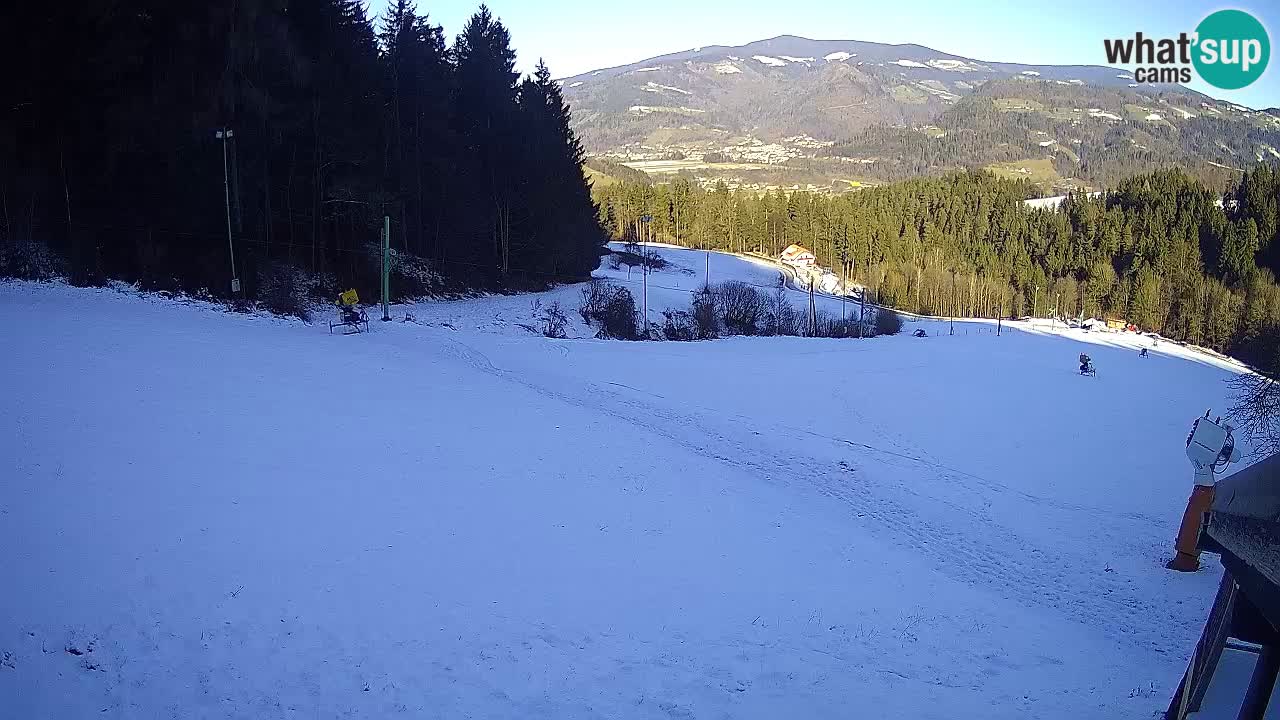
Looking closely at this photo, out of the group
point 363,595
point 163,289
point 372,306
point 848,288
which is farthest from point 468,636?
point 848,288

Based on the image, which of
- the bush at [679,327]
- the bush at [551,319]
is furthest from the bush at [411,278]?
the bush at [679,327]

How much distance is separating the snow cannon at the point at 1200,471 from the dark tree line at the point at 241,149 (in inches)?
1003

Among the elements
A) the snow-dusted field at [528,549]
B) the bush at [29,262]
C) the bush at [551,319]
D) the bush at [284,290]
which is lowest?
the snow-dusted field at [528,549]

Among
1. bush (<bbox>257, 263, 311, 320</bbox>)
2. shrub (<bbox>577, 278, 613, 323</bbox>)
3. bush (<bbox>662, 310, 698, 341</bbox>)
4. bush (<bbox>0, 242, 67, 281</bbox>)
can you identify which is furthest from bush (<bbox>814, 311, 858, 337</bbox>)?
bush (<bbox>0, 242, 67, 281</bbox>)

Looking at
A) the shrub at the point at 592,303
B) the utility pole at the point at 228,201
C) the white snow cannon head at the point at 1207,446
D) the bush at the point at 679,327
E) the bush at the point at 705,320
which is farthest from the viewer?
the shrub at the point at 592,303

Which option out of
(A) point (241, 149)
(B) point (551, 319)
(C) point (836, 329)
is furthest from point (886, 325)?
(A) point (241, 149)

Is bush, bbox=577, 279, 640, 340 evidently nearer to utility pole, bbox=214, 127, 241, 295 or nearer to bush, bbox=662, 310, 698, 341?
bush, bbox=662, 310, 698, 341

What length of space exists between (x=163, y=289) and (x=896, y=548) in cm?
2279

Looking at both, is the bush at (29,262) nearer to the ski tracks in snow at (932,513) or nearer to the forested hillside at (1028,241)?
the ski tracks in snow at (932,513)

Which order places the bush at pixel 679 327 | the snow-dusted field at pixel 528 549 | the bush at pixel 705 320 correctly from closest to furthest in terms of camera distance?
the snow-dusted field at pixel 528 549
the bush at pixel 679 327
the bush at pixel 705 320

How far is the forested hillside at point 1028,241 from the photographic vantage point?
3275 inches

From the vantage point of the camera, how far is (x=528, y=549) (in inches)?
346

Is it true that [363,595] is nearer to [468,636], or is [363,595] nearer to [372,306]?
[468,636]

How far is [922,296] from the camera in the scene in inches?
3467
